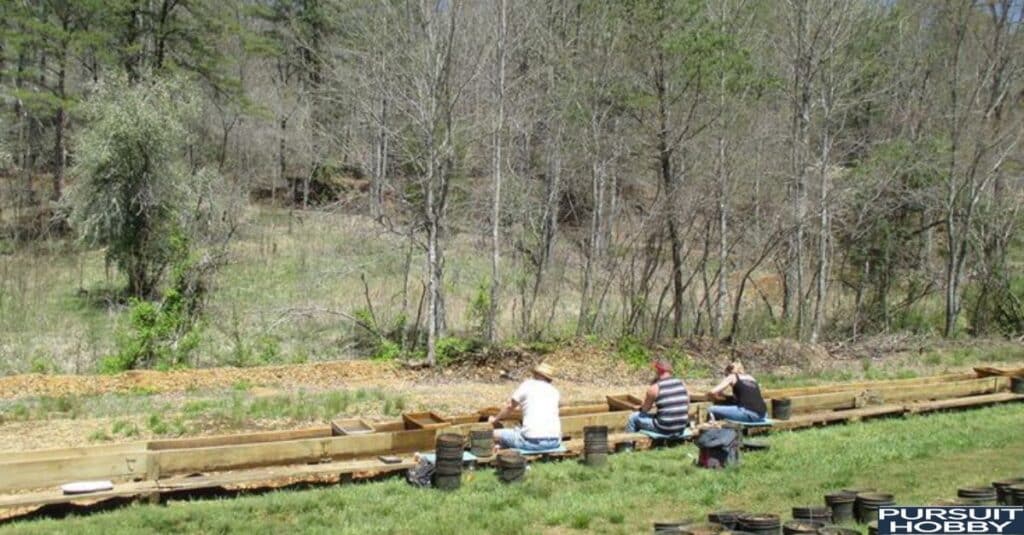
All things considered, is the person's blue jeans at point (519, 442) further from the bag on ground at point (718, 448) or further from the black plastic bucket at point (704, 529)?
the black plastic bucket at point (704, 529)

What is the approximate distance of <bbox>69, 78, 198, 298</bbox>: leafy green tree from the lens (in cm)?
2642

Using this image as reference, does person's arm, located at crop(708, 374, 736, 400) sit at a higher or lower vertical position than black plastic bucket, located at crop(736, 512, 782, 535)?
higher

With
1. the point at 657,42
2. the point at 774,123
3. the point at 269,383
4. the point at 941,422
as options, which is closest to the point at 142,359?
the point at 269,383

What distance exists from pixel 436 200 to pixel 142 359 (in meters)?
6.97

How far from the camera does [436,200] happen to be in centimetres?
1953

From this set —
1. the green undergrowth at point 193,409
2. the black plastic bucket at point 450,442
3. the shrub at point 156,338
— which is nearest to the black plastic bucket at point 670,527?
the black plastic bucket at point 450,442

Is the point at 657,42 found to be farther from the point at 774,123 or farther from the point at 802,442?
the point at 802,442

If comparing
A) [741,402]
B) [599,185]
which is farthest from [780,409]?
[599,185]

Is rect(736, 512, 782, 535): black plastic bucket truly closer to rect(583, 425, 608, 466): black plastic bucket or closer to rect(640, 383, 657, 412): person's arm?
rect(583, 425, 608, 466): black plastic bucket

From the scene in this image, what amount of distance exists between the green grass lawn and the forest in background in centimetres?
946

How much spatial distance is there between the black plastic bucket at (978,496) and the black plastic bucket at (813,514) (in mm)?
1370

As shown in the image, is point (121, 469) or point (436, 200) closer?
point (121, 469)

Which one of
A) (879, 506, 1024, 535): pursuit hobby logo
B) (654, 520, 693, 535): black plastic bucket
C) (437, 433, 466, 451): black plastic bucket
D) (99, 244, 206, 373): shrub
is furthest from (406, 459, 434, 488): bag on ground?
(99, 244, 206, 373): shrub

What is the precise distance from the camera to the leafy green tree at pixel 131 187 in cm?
2642
